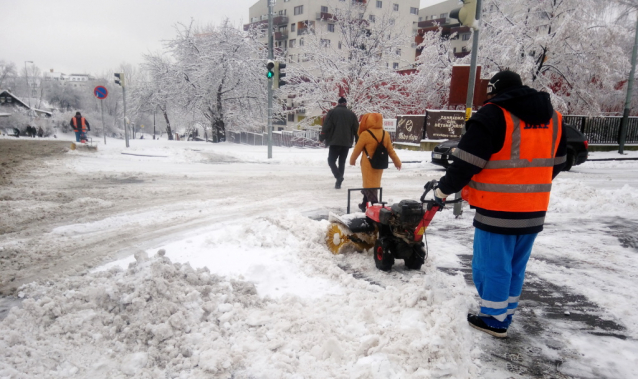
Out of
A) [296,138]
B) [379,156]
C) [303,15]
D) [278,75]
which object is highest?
[303,15]

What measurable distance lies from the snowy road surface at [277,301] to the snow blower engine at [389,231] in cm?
18

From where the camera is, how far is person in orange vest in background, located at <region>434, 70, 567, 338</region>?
261 cm

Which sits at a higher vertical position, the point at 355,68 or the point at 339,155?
the point at 355,68

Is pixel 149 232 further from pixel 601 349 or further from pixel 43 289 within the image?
pixel 601 349

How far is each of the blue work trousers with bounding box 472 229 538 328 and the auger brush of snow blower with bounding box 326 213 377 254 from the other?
4.68ft

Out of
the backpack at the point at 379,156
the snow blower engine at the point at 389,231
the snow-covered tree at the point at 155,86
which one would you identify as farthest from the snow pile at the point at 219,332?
the snow-covered tree at the point at 155,86

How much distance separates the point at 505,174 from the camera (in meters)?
2.65

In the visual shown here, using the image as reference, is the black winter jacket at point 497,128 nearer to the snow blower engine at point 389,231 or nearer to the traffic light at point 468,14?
the snow blower engine at point 389,231

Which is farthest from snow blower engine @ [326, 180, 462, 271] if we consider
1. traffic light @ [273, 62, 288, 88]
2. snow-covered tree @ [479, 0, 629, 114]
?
snow-covered tree @ [479, 0, 629, 114]

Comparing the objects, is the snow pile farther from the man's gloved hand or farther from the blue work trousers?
the man's gloved hand

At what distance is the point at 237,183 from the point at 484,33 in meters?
22.2

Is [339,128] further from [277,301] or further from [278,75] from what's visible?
[278,75]

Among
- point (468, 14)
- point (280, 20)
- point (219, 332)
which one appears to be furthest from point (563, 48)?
point (280, 20)

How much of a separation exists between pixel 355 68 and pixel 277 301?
78.6 feet
